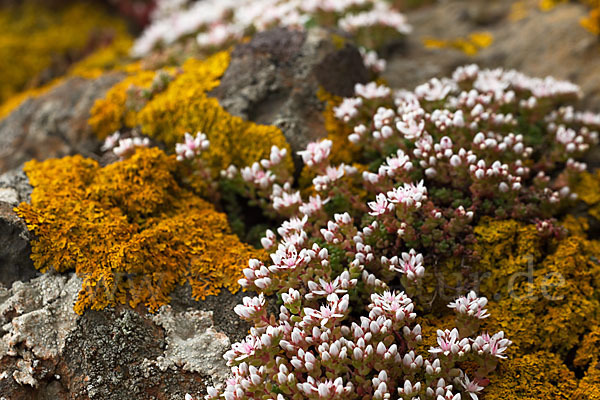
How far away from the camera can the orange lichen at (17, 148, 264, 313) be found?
379cm

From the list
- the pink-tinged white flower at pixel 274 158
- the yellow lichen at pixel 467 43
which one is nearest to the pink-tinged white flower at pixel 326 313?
the pink-tinged white flower at pixel 274 158

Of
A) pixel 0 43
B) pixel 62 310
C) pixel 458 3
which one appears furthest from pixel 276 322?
pixel 0 43

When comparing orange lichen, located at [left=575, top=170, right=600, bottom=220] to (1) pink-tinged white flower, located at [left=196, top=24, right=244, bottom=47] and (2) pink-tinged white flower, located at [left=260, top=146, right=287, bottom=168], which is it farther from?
(1) pink-tinged white flower, located at [left=196, top=24, right=244, bottom=47]

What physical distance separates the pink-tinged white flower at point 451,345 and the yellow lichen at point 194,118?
6.66 ft

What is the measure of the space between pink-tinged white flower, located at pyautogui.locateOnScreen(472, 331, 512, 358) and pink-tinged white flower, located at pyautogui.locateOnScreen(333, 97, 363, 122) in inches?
90.1

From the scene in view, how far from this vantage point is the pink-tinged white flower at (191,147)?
4.57 meters

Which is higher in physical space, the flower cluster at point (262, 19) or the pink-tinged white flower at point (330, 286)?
the flower cluster at point (262, 19)

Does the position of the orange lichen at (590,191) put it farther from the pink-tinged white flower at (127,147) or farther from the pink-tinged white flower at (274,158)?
the pink-tinged white flower at (127,147)

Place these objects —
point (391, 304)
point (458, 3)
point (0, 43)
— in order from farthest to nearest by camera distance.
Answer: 1. point (0, 43)
2. point (458, 3)
3. point (391, 304)

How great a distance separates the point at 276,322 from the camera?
370 cm

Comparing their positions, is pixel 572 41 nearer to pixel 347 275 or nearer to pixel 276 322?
pixel 347 275

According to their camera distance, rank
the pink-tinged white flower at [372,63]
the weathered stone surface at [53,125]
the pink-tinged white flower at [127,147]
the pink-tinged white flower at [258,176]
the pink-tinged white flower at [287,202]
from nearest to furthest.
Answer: the pink-tinged white flower at [287,202] < the pink-tinged white flower at [258,176] < the pink-tinged white flower at [127,147] < the weathered stone surface at [53,125] < the pink-tinged white flower at [372,63]

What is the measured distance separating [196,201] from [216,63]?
1.66 metres

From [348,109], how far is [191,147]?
1.47 metres
